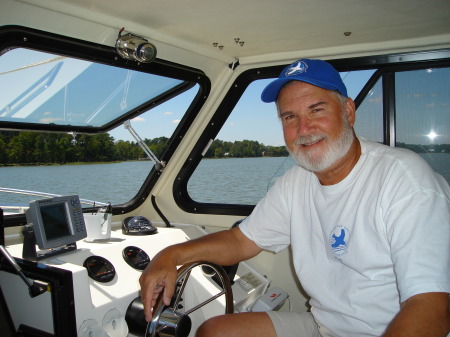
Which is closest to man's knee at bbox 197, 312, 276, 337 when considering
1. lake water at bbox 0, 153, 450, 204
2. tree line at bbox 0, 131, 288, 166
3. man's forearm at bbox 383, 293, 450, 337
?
man's forearm at bbox 383, 293, 450, 337

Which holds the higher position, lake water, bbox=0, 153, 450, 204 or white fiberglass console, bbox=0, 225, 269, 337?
lake water, bbox=0, 153, 450, 204

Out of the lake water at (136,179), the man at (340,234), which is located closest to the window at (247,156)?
the lake water at (136,179)

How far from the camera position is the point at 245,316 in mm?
1896

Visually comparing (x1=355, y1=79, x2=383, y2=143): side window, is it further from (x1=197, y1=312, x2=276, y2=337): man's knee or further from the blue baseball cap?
(x1=197, y1=312, x2=276, y2=337): man's knee

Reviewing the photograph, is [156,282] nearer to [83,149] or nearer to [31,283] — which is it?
[31,283]

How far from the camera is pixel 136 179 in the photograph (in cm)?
346

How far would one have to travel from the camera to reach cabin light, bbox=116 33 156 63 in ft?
7.51

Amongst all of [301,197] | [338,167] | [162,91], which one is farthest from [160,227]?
[338,167]

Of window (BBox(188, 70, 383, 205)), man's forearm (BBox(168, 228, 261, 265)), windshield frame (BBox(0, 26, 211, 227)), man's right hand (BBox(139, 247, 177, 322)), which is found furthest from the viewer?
window (BBox(188, 70, 383, 205))

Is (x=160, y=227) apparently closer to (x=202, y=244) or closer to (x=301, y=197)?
(x=202, y=244)

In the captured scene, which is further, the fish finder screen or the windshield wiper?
the windshield wiper

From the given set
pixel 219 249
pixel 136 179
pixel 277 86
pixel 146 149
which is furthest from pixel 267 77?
pixel 219 249

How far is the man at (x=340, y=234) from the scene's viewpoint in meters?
1.22

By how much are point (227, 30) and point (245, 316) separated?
1728 mm
